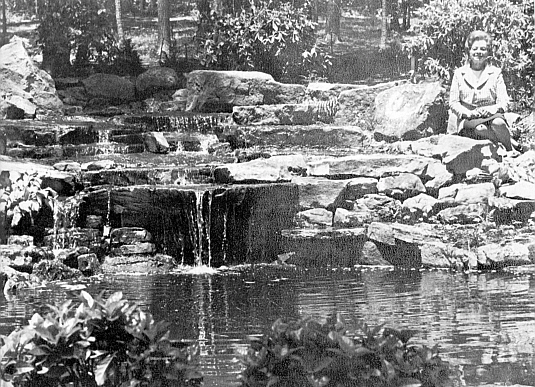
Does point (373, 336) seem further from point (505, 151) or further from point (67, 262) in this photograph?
point (505, 151)

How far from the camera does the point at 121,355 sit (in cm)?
378

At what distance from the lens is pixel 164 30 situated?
19.0 ft

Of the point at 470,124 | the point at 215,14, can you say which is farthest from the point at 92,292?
the point at 470,124

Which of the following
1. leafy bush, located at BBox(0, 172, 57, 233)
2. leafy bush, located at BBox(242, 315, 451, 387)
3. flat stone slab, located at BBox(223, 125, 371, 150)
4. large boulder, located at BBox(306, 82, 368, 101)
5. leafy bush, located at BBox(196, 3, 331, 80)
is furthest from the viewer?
flat stone slab, located at BBox(223, 125, 371, 150)

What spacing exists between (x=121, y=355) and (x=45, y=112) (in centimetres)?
301

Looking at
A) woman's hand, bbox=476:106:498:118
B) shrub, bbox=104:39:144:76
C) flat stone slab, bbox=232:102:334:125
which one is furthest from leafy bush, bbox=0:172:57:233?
woman's hand, bbox=476:106:498:118

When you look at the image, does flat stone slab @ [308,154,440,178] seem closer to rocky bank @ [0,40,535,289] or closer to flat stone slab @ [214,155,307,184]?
rocky bank @ [0,40,535,289]

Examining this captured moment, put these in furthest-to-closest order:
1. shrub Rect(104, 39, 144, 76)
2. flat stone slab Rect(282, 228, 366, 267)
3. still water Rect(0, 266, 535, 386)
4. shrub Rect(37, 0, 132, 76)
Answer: shrub Rect(104, 39, 144, 76), flat stone slab Rect(282, 228, 366, 267), shrub Rect(37, 0, 132, 76), still water Rect(0, 266, 535, 386)

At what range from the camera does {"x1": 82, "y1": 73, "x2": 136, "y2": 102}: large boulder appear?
5.89 meters

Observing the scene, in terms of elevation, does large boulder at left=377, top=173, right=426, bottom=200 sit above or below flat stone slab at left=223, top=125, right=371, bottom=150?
below

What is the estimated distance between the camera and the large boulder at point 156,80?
590 cm

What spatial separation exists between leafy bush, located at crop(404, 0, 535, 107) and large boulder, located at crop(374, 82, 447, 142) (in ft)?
0.69

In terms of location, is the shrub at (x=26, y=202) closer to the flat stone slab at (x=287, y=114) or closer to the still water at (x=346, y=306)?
the still water at (x=346, y=306)

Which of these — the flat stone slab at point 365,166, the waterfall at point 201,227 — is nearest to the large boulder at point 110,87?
the waterfall at point 201,227
